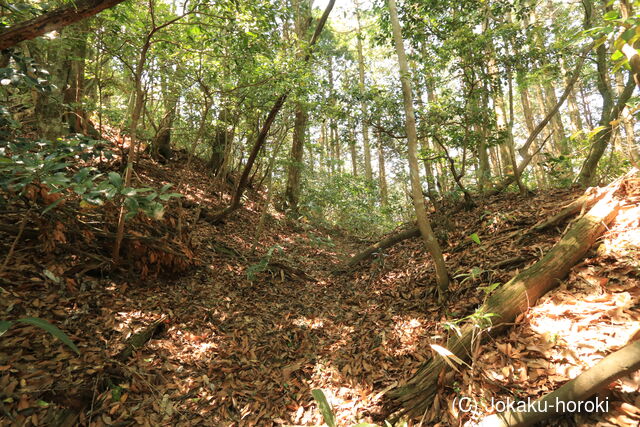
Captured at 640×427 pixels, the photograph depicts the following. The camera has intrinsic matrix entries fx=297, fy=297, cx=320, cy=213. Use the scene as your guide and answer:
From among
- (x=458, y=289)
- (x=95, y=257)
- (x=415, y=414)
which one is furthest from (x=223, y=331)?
(x=458, y=289)

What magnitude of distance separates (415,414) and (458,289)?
1924mm

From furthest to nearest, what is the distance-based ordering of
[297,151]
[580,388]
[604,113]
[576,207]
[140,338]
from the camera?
[297,151] < [604,113] < [576,207] < [140,338] < [580,388]

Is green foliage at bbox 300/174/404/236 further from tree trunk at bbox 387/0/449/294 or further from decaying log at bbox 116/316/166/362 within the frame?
decaying log at bbox 116/316/166/362

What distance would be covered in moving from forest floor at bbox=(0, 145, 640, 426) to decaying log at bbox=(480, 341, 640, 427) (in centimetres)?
12

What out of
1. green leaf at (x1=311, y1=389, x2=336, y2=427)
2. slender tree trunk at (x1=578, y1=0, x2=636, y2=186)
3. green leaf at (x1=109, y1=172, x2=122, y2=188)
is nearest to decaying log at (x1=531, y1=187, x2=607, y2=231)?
slender tree trunk at (x1=578, y1=0, x2=636, y2=186)

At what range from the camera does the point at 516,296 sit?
9.61 ft

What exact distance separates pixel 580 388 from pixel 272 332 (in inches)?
136

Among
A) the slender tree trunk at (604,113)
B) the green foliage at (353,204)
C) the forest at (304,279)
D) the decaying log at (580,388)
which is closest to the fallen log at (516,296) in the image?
the forest at (304,279)

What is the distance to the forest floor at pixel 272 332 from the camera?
2393 millimetres

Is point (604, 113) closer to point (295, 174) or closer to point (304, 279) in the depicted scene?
point (304, 279)

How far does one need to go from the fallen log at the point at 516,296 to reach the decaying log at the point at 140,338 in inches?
107

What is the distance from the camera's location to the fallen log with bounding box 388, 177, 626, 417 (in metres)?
2.69

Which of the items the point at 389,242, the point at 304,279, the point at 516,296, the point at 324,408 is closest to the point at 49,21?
the point at 324,408

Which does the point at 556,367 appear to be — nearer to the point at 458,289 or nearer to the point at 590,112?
the point at 458,289
